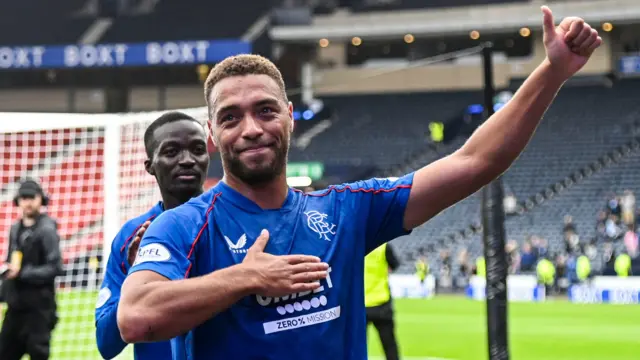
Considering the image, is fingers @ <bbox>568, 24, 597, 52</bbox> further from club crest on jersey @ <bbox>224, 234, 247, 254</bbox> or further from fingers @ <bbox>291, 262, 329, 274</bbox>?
club crest on jersey @ <bbox>224, 234, 247, 254</bbox>

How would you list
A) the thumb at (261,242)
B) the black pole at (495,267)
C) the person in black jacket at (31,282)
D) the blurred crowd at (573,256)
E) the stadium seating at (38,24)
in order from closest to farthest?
the thumb at (261,242), the black pole at (495,267), the person in black jacket at (31,282), the blurred crowd at (573,256), the stadium seating at (38,24)

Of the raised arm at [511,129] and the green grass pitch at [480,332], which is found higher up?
the raised arm at [511,129]

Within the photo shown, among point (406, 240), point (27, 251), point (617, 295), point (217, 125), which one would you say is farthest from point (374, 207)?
point (406, 240)

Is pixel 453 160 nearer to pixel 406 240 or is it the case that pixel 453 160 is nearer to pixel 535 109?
pixel 535 109

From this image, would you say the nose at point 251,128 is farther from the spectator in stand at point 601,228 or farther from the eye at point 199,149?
the spectator in stand at point 601,228

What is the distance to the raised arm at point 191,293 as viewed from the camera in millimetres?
2627

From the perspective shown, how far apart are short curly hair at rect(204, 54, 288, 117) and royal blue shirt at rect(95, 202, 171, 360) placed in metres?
1.36

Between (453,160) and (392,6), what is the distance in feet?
132

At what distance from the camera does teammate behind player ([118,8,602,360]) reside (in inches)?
105

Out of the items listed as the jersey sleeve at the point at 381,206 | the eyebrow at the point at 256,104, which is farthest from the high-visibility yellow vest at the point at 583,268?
the eyebrow at the point at 256,104

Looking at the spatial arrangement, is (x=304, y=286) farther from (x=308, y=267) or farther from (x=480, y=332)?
(x=480, y=332)

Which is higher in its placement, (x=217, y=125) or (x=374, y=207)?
(x=217, y=125)

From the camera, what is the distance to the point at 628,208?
3253 centimetres

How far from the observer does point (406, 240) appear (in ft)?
122
